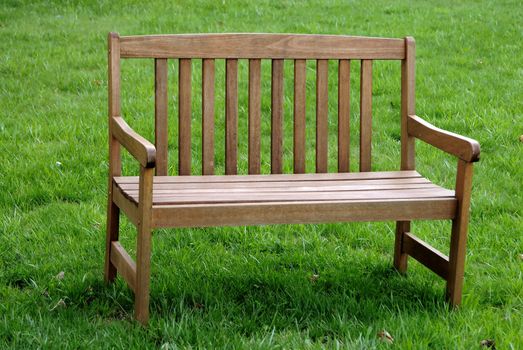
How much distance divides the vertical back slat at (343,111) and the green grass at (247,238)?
1.65 feet

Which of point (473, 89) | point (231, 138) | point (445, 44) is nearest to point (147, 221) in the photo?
point (231, 138)

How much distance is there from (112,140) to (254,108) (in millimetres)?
667

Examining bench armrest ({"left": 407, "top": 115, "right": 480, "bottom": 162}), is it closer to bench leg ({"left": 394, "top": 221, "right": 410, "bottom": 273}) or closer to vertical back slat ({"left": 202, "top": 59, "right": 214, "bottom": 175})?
bench leg ({"left": 394, "top": 221, "right": 410, "bottom": 273})

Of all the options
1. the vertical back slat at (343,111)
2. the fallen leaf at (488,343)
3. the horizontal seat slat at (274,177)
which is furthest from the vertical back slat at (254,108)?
the fallen leaf at (488,343)

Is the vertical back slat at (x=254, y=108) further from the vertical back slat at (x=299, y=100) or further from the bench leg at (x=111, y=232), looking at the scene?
the bench leg at (x=111, y=232)

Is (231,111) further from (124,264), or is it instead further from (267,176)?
(124,264)

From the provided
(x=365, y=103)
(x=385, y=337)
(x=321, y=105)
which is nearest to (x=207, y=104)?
(x=321, y=105)

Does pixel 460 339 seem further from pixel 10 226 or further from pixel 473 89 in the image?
pixel 473 89

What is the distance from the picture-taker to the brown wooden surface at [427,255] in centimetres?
418

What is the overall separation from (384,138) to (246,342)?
10.7 ft

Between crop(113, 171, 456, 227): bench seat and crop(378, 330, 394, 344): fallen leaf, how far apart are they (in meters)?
0.47

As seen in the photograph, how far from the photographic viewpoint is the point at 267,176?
4395 millimetres

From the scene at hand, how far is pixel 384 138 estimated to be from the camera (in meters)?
6.67

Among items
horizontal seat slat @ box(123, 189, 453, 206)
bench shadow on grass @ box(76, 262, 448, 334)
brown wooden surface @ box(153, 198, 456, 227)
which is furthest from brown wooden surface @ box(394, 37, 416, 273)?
brown wooden surface @ box(153, 198, 456, 227)
